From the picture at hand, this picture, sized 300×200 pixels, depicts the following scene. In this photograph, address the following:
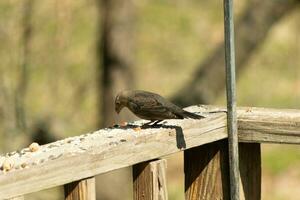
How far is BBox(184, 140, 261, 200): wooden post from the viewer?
3066 mm

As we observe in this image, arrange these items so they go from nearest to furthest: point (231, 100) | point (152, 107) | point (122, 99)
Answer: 1. point (231, 100)
2. point (152, 107)
3. point (122, 99)

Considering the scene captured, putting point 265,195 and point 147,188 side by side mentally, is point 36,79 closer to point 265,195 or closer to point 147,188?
point 265,195

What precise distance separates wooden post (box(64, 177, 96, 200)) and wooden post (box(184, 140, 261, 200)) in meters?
0.74

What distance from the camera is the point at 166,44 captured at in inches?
604

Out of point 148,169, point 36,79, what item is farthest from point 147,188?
point 36,79

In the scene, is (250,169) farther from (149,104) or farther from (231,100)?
(149,104)

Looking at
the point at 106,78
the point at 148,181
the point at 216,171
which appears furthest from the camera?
the point at 106,78

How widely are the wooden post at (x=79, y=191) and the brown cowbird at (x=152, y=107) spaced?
74cm

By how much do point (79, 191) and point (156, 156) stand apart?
418mm

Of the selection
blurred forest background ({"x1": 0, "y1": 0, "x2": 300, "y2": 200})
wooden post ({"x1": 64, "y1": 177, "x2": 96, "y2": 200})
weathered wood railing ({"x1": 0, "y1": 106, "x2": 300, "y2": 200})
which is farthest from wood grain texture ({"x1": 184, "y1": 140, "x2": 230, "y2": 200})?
blurred forest background ({"x1": 0, "y1": 0, "x2": 300, "y2": 200})

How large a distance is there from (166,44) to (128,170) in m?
6.25

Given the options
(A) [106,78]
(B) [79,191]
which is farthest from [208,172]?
(A) [106,78]

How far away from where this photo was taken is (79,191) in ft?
7.84

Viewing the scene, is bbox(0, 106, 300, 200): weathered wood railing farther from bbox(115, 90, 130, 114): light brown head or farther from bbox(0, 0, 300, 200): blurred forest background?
bbox(0, 0, 300, 200): blurred forest background
